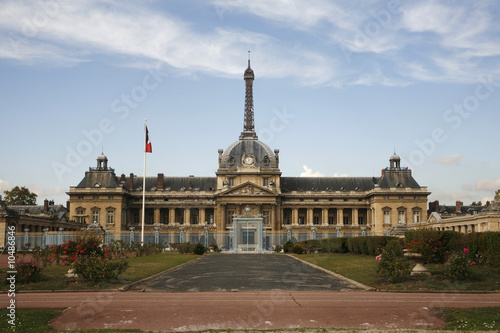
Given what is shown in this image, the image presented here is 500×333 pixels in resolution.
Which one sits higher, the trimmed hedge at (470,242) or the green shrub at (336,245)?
the trimmed hedge at (470,242)

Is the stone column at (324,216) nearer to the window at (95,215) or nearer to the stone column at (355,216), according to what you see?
the stone column at (355,216)

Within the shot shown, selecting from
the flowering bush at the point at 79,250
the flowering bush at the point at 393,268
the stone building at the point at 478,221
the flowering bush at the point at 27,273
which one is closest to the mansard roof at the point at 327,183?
the stone building at the point at 478,221

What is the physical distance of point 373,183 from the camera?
91.1 metres

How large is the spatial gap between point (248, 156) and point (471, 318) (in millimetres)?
73949

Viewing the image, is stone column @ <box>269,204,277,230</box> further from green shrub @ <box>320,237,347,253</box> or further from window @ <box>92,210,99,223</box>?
green shrub @ <box>320,237,347,253</box>

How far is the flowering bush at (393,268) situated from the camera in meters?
19.9

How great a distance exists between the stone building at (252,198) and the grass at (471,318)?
225 ft

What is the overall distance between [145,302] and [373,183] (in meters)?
79.2

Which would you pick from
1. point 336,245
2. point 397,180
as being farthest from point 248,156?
point 336,245

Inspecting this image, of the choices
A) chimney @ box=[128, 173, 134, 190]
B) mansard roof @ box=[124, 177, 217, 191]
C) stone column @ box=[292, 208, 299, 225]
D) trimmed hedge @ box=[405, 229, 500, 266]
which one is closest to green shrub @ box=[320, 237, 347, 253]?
trimmed hedge @ box=[405, 229, 500, 266]

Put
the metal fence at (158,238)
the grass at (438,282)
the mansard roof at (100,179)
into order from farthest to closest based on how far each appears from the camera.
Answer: the mansard roof at (100,179) → the metal fence at (158,238) → the grass at (438,282)

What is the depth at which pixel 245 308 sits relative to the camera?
14.7 m

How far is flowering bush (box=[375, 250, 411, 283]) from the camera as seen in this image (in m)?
19.9

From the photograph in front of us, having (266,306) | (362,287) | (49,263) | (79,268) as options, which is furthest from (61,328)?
(49,263)
